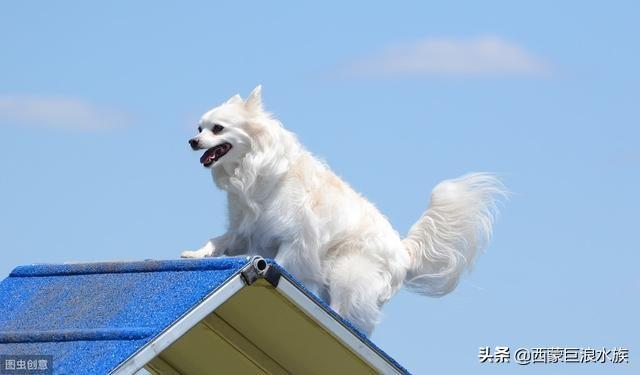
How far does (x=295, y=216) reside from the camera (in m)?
7.48

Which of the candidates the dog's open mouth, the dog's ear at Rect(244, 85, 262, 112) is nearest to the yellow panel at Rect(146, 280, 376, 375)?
the dog's open mouth

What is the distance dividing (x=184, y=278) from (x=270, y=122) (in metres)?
1.59

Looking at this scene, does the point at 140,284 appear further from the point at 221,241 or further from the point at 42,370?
the point at 221,241

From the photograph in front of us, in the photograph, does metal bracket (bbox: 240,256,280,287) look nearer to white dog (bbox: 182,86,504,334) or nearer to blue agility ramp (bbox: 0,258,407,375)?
blue agility ramp (bbox: 0,258,407,375)

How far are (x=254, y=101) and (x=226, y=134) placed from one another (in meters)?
0.30

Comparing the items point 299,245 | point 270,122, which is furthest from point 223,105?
point 299,245

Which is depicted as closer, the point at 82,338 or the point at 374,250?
the point at 82,338

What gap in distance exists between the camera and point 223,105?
757 cm

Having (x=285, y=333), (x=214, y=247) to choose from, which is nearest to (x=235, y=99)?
(x=214, y=247)

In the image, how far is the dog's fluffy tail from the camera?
8.06 metres

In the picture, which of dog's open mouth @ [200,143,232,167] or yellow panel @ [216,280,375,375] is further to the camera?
dog's open mouth @ [200,143,232,167]

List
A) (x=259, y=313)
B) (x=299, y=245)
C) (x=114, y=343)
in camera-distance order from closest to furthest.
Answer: (x=114, y=343)
(x=259, y=313)
(x=299, y=245)

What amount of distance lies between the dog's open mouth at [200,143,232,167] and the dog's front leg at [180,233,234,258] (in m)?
0.42

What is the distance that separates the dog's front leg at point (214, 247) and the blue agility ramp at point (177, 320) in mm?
406
